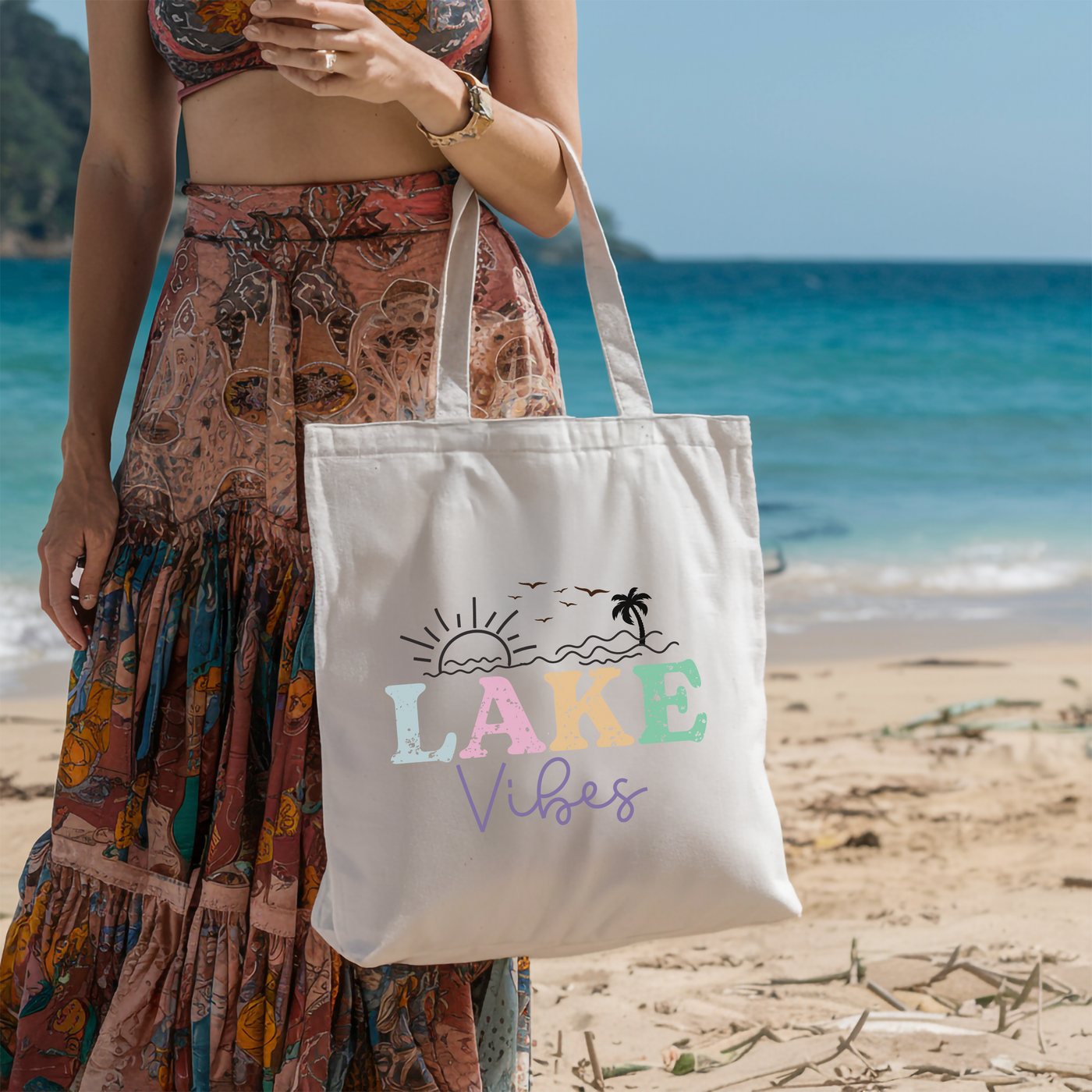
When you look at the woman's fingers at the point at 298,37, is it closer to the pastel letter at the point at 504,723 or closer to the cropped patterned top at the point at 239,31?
the cropped patterned top at the point at 239,31

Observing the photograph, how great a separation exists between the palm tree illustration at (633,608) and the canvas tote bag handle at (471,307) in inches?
7.8

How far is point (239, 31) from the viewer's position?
3.98 feet

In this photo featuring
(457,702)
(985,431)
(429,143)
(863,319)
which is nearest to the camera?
(457,702)

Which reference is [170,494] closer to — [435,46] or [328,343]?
[328,343]

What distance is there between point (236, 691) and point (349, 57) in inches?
28.1

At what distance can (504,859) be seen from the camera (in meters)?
1.15

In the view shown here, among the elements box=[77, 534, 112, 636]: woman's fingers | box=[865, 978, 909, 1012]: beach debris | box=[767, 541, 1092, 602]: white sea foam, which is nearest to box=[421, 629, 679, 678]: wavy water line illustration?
box=[77, 534, 112, 636]: woman's fingers

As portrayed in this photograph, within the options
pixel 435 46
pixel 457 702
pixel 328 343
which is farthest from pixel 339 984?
pixel 435 46

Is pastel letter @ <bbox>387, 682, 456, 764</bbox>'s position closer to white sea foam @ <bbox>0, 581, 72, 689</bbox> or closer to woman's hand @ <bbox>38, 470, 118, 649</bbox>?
woman's hand @ <bbox>38, 470, 118, 649</bbox>

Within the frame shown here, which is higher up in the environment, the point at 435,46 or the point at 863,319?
the point at 863,319

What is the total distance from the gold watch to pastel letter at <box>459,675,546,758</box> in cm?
57

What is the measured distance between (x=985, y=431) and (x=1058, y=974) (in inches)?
425

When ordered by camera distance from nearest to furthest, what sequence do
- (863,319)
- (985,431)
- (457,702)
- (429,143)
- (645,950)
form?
(457,702) < (429,143) < (645,950) < (985,431) < (863,319)

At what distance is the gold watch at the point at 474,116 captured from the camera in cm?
115
